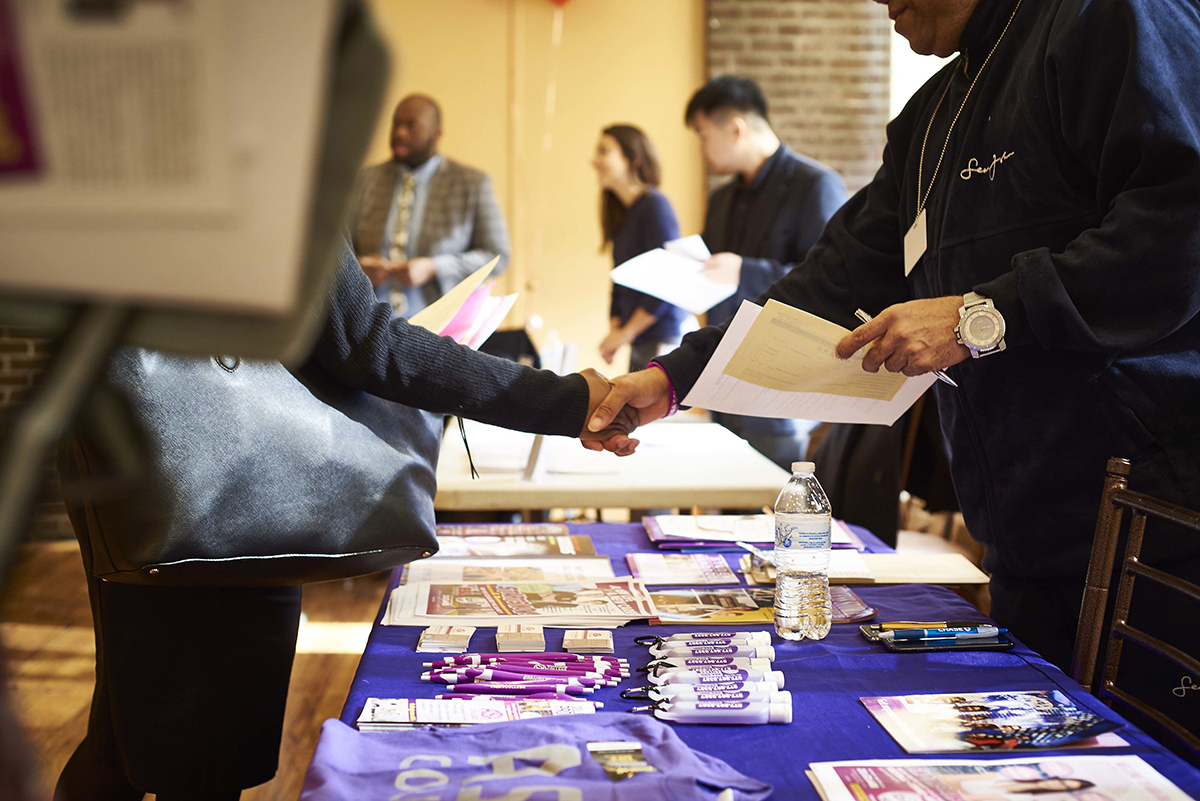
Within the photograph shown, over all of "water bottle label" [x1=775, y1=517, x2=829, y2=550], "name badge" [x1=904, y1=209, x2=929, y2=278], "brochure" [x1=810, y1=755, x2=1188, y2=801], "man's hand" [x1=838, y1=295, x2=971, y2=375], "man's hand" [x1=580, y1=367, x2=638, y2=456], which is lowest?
"brochure" [x1=810, y1=755, x2=1188, y2=801]

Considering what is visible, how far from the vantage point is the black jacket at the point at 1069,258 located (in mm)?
1047

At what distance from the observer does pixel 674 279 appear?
2.52 meters

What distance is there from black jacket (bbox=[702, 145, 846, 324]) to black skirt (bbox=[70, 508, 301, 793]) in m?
2.15

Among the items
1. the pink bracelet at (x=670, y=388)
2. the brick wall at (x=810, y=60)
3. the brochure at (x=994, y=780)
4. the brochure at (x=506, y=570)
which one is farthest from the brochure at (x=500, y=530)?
the brick wall at (x=810, y=60)

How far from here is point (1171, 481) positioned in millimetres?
1140

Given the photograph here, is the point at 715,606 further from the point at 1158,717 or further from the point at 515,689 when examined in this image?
the point at 1158,717

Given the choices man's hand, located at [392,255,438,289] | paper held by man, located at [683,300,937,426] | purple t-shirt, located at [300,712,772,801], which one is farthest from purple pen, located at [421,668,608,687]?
man's hand, located at [392,255,438,289]

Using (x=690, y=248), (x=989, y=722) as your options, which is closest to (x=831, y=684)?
(x=989, y=722)

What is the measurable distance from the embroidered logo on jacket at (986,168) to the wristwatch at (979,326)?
0.66 feet

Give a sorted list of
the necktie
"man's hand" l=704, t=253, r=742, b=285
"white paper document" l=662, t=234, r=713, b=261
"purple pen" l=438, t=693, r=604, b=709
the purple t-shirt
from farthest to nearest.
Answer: the necktie, "man's hand" l=704, t=253, r=742, b=285, "white paper document" l=662, t=234, r=713, b=261, "purple pen" l=438, t=693, r=604, b=709, the purple t-shirt

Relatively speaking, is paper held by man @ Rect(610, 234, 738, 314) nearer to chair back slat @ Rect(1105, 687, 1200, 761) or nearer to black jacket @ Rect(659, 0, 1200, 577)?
black jacket @ Rect(659, 0, 1200, 577)

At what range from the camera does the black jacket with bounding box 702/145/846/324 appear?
315cm

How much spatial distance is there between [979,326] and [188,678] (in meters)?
1.06

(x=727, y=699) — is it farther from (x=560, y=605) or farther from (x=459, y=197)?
(x=459, y=197)
